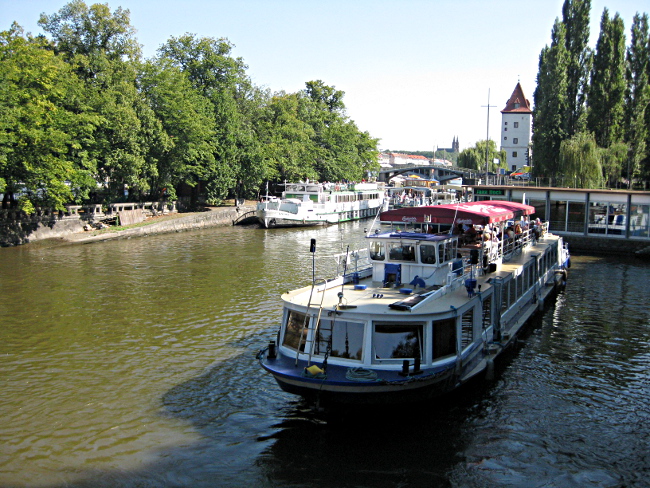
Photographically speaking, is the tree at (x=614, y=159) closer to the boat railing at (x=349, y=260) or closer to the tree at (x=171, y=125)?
the tree at (x=171, y=125)

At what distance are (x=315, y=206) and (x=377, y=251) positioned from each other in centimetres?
4708

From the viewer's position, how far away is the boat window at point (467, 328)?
16516 millimetres

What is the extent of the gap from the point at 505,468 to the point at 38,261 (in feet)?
106

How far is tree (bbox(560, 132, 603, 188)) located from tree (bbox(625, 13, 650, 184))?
15.5ft

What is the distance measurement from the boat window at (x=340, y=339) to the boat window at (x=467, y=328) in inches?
151

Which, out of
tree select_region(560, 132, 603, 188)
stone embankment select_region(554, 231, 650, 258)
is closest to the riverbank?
stone embankment select_region(554, 231, 650, 258)

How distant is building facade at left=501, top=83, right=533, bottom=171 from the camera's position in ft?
429

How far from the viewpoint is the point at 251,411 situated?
49.8 ft

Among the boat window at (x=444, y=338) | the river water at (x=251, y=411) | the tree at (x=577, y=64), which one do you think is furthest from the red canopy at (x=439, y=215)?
the tree at (x=577, y=64)

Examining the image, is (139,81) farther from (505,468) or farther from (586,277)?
(505,468)

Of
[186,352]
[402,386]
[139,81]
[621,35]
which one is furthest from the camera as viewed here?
[621,35]

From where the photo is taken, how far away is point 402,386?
43.1 ft

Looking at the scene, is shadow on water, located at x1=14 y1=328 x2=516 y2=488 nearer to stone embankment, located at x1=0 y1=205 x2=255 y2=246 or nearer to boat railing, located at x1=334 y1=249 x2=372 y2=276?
boat railing, located at x1=334 y1=249 x2=372 y2=276

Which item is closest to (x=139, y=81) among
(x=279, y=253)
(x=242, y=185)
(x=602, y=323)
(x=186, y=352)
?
(x=242, y=185)
